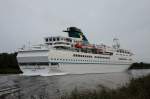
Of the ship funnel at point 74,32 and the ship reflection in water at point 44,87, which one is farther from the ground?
the ship funnel at point 74,32

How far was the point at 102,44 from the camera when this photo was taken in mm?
59094

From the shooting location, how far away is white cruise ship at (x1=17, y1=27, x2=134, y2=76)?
126ft

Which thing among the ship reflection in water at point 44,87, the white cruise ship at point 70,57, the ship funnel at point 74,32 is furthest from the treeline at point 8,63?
the ship reflection in water at point 44,87

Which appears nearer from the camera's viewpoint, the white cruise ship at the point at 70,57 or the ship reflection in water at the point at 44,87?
the ship reflection in water at the point at 44,87

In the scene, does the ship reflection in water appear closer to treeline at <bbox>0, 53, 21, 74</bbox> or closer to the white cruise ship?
the white cruise ship

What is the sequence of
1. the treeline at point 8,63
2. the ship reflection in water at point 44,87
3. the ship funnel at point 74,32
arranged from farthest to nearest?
the treeline at point 8,63
the ship funnel at point 74,32
the ship reflection in water at point 44,87

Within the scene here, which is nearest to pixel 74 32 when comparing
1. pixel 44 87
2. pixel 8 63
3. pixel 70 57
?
pixel 70 57

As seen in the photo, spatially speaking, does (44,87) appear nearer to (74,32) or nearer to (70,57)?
(70,57)

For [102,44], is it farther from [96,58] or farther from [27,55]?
[27,55]

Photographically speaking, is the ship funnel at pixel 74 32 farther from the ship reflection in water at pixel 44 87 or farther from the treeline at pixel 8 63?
the ship reflection in water at pixel 44 87

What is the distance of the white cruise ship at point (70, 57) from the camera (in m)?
38.3

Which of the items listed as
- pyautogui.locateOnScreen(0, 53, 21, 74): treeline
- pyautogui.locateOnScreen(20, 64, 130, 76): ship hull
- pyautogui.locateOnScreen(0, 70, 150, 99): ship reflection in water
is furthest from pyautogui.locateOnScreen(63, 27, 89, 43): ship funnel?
pyautogui.locateOnScreen(0, 70, 150, 99): ship reflection in water

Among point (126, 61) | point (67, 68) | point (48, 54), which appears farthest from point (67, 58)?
point (126, 61)

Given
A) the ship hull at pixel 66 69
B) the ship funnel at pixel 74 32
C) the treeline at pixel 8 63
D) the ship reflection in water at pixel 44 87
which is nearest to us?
the ship reflection in water at pixel 44 87
